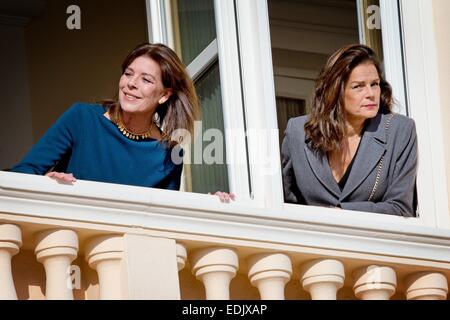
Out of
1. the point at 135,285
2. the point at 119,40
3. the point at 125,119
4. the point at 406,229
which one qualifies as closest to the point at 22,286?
the point at 135,285

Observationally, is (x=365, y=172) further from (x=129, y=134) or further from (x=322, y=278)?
(x=129, y=134)

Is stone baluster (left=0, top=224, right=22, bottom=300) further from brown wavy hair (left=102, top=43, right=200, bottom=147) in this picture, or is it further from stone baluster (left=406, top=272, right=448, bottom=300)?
stone baluster (left=406, top=272, right=448, bottom=300)

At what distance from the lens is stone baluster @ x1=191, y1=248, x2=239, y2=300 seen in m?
7.20

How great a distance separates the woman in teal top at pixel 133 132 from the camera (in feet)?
24.6

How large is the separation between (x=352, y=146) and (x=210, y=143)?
20.5 inches

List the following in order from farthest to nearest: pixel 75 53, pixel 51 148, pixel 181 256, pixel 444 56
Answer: pixel 75 53 → pixel 444 56 → pixel 51 148 → pixel 181 256

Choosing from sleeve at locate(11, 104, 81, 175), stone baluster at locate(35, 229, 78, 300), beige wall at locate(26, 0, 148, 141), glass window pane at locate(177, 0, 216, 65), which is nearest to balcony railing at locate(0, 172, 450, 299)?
stone baluster at locate(35, 229, 78, 300)

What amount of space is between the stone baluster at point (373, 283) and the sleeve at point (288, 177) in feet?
1.48

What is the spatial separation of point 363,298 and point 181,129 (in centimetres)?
92

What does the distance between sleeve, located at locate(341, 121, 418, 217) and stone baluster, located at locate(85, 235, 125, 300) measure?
3.38 ft

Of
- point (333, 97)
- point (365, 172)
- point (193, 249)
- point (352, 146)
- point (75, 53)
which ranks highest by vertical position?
point (75, 53)

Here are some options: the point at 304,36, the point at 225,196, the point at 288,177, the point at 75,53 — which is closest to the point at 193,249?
the point at 225,196

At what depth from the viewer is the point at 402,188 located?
7859mm

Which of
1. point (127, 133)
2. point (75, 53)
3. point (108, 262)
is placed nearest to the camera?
point (108, 262)
